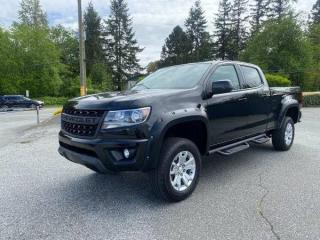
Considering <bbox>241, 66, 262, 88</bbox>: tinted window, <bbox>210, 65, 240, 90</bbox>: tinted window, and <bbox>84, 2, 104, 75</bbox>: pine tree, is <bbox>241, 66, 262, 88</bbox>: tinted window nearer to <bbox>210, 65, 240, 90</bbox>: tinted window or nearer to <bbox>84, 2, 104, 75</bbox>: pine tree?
<bbox>210, 65, 240, 90</bbox>: tinted window

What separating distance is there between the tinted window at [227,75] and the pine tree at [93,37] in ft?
151

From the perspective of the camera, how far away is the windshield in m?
4.62

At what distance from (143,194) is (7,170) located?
2.82 meters

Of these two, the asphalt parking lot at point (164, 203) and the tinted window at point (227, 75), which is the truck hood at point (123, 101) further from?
the asphalt parking lot at point (164, 203)

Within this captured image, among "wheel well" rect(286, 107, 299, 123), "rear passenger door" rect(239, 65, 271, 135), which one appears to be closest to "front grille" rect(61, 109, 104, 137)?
"rear passenger door" rect(239, 65, 271, 135)

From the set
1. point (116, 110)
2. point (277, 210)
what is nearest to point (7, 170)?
point (116, 110)

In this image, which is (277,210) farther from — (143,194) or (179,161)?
(143,194)

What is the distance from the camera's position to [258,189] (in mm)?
4434

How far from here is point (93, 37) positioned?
50.2 m

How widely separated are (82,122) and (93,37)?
4909cm

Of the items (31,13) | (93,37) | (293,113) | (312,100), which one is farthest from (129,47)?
(293,113)

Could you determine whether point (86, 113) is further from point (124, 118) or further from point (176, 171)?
point (176, 171)

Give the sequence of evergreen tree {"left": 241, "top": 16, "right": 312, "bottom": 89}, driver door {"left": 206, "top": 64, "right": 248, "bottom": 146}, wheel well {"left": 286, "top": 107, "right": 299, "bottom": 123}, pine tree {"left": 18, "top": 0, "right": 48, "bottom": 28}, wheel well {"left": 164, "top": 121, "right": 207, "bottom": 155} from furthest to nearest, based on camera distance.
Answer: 1. pine tree {"left": 18, "top": 0, "right": 48, "bottom": 28}
2. evergreen tree {"left": 241, "top": 16, "right": 312, "bottom": 89}
3. wheel well {"left": 286, "top": 107, "right": 299, "bottom": 123}
4. driver door {"left": 206, "top": 64, "right": 248, "bottom": 146}
5. wheel well {"left": 164, "top": 121, "right": 207, "bottom": 155}

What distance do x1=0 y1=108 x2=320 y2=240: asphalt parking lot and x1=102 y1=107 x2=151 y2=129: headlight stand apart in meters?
1.07
